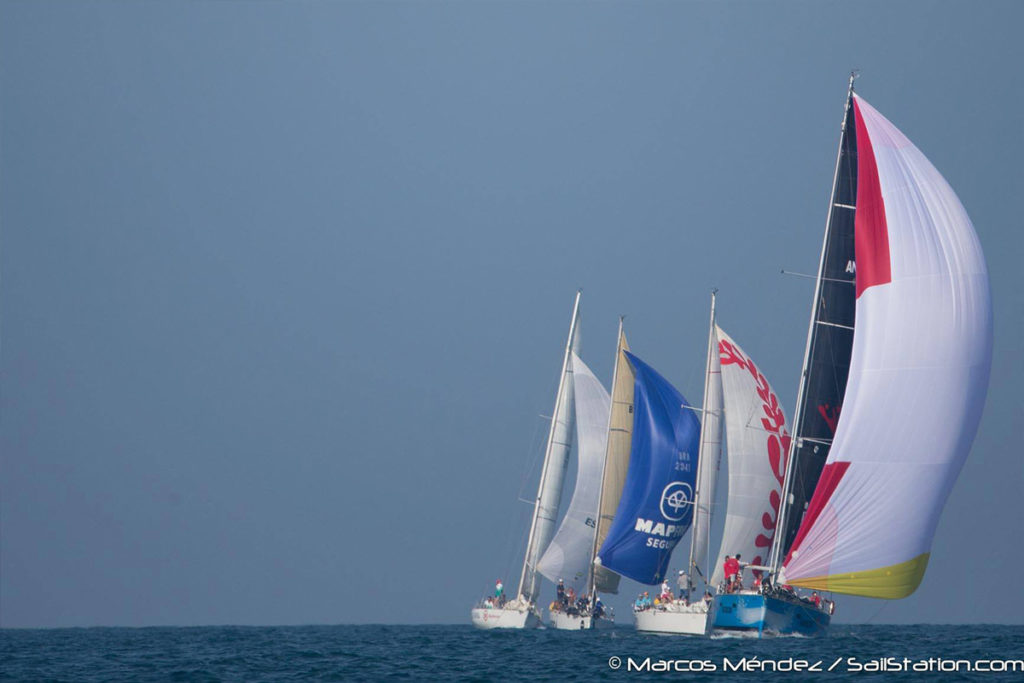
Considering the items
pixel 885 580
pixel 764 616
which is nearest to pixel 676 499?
pixel 764 616

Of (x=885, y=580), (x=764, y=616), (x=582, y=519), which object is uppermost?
(x=582, y=519)

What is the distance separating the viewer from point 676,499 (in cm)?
5034

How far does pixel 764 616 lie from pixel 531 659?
6.37 metres

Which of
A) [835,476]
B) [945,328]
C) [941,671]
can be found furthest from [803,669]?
[945,328]

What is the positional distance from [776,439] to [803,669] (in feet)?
48.9

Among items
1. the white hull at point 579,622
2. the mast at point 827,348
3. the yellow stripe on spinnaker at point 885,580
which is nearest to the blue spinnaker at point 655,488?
the white hull at point 579,622

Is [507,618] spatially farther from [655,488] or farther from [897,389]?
[897,389]

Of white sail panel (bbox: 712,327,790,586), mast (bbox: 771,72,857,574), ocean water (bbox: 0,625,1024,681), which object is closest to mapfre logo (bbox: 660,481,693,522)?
white sail panel (bbox: 712,327,790,586)

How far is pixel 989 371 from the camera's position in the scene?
38.0 metres

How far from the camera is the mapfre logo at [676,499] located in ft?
165

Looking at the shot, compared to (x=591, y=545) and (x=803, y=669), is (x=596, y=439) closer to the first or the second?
(x=591, y=545)

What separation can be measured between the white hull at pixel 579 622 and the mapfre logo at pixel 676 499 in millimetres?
6275

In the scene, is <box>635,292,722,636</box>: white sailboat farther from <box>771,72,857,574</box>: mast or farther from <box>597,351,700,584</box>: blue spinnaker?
<box>771,72,857,574</box>: mast

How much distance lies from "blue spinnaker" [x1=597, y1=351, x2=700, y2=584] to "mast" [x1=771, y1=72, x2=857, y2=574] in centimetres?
882
